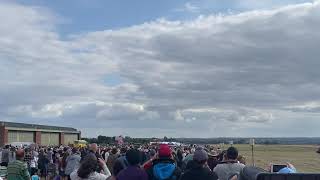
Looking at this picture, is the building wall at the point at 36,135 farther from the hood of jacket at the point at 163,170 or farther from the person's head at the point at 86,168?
the person's head at the point at 86,168

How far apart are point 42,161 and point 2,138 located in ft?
180

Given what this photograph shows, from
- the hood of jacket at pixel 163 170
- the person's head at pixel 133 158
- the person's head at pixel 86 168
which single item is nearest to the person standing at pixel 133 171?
the person's head at pixel 133 158

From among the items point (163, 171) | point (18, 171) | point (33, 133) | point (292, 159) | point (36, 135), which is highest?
point (33, 133)

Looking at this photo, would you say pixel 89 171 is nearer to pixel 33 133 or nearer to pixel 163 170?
pixel 163 170

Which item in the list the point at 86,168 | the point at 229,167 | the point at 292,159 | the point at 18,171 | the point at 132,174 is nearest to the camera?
the point at 86,168

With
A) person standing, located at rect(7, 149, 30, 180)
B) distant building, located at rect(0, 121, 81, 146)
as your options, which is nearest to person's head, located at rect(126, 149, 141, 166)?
person standing, located at rect(7, 149, 30, 180)

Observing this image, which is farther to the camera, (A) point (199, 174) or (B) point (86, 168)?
(B) point (86, 168)

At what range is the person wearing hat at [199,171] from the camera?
8.22 metres

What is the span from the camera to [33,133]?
333 feet

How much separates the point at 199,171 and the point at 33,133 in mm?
96160

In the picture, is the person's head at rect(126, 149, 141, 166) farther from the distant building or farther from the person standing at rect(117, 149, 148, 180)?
the distant building

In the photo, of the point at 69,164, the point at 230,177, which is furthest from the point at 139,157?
the point at 69,164

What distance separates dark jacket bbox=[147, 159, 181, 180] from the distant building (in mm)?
74883

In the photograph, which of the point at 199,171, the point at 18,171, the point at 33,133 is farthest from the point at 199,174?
the point at 33,133
